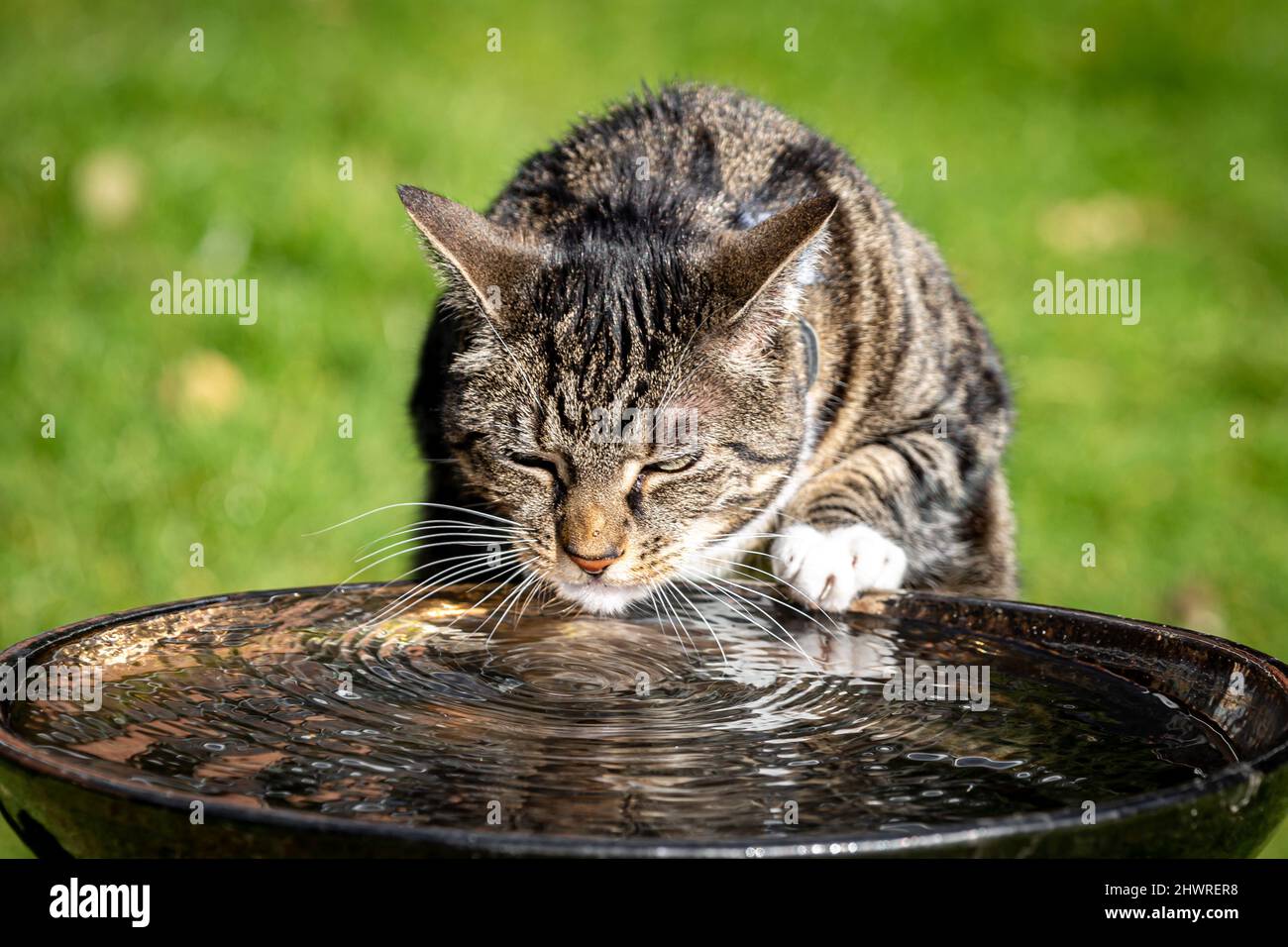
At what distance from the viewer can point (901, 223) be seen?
3.11 meters

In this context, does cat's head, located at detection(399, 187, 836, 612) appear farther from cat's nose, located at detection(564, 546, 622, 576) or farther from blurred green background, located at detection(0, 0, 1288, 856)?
blurred green background, located at detection(0, 0, 1288, 856)

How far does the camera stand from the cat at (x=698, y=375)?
2.35 metres

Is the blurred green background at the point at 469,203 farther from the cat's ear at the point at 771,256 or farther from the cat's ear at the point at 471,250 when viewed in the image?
the cat's ear at the point at 471,250

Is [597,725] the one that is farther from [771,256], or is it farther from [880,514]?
[880,514]

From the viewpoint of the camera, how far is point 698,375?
7.75 ft

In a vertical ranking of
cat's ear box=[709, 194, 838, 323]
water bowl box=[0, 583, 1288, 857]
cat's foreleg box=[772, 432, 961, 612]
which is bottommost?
water bowl box=[0, 583, 1288, 857]

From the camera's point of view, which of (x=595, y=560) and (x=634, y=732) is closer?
(x=634, y=732)

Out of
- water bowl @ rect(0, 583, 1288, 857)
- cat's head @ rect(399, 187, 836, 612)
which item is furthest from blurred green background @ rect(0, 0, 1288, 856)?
water bowl @ rect(0, 583, 1288, 857)

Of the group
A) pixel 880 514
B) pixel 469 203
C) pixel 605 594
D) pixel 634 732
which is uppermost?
pixel 469 203

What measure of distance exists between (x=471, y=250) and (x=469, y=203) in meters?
3.01

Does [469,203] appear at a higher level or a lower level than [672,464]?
higher

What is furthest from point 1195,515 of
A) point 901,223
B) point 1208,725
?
point 1208,725

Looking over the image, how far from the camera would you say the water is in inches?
58.2

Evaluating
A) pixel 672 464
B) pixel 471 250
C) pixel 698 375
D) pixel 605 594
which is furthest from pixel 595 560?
pixel 471 250
